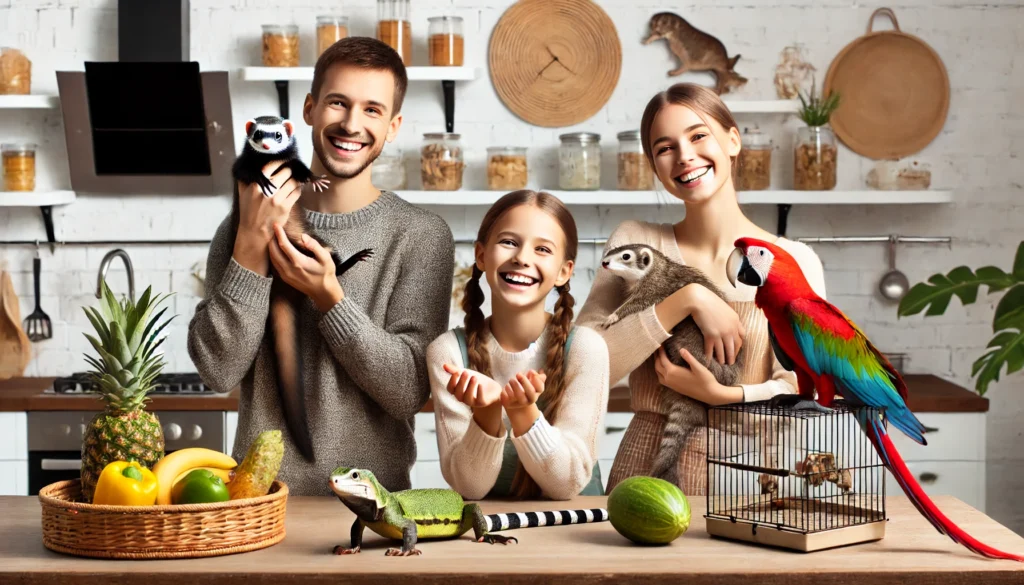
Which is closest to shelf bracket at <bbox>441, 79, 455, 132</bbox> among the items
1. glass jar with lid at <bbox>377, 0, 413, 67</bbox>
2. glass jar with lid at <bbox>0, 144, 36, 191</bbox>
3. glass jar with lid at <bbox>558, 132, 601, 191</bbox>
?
glass jar with lid at <bbox>377, 0, 413, 67</bbox>

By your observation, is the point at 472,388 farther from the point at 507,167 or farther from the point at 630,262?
the point at 507,167

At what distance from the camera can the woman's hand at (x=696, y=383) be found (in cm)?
181

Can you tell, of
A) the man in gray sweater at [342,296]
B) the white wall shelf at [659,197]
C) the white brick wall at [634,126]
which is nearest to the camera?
the man in gray sweater at [342,296]

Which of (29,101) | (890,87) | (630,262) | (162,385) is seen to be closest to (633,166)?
(890,87)

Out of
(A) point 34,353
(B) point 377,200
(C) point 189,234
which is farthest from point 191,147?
(B) point 377,200

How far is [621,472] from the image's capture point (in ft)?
6.36

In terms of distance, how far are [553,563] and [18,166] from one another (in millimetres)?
3152

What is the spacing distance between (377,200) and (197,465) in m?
0.61

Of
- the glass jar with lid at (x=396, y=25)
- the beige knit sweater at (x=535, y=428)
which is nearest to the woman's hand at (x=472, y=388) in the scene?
the beige knit sweater at (x=535, y=428)

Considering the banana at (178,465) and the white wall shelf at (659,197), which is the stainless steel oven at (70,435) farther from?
the banana at (178,465)

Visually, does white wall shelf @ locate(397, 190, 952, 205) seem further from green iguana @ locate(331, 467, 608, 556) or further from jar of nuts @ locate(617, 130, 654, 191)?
green iguana @ locate(331, 467, 608, 556)

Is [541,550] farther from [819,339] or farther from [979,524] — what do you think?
[979,524]

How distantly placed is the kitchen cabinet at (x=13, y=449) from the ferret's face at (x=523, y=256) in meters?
2.28

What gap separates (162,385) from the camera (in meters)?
3.49
